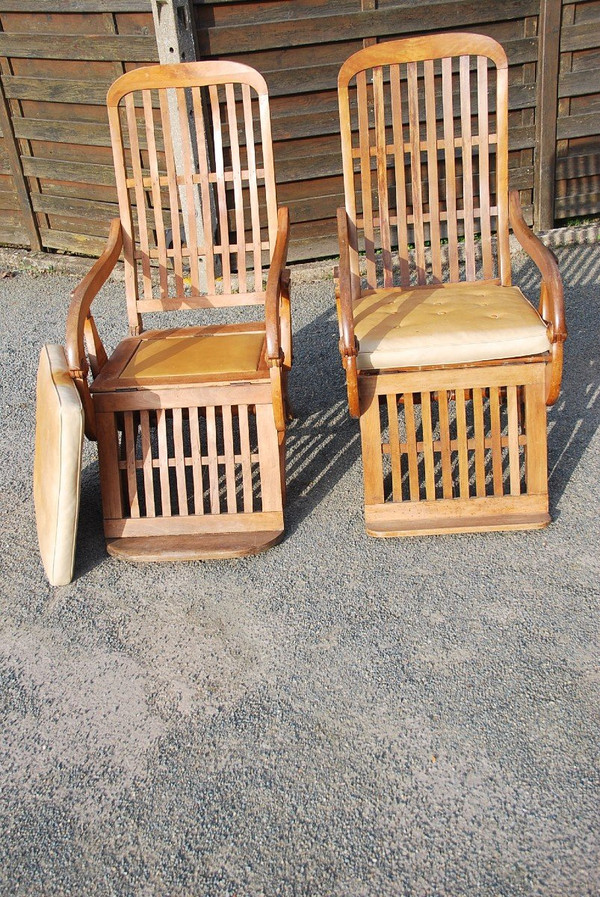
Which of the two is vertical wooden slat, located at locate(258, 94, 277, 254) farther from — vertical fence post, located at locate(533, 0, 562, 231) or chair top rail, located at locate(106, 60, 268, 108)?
vertical fence post, located at locate(533, 0, 562, 231)

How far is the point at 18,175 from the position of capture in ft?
18.8

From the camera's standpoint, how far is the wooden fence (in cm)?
465

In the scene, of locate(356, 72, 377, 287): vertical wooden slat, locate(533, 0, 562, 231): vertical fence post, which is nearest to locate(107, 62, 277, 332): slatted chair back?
locate(356, 72, 377, 287): vertical wooden slat

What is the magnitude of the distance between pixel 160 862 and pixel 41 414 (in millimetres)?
1428

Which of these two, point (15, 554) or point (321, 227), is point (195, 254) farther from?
point (321, 227)

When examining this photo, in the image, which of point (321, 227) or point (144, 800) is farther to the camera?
point (321, 227)

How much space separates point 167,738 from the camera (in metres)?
1.99

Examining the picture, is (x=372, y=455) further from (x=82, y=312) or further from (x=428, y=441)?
(x=82, y=312)

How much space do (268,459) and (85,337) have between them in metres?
0.80

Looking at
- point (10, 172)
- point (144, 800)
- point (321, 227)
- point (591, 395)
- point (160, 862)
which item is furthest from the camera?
point (10, 172)

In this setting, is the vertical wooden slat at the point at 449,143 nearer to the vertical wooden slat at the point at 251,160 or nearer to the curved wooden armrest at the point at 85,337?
the vertical wooden slat at the point at 251,160

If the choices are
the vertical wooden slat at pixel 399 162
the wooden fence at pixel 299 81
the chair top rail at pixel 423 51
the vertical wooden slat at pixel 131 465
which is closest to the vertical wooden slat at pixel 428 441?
the vertical wooden slat at pixel 399 162

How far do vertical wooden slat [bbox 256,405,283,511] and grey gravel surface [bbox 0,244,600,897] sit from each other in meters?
0.14

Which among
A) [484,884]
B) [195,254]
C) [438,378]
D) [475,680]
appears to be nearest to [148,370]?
[195,254]
